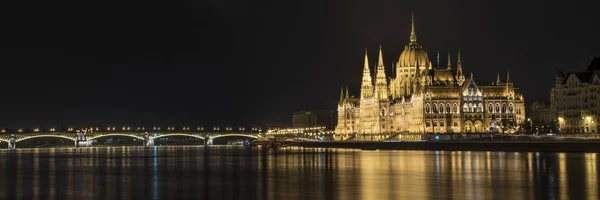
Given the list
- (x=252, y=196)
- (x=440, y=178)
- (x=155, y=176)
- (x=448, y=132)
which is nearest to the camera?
(x=252, y=196)

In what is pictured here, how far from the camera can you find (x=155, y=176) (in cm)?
7119

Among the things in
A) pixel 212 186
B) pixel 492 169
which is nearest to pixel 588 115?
pixel 492 169

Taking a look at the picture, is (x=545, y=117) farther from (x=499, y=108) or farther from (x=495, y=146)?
(x=495, y=146)

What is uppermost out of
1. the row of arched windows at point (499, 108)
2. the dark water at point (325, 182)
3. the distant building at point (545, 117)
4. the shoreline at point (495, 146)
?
the row of arched windows at point (499, 108)

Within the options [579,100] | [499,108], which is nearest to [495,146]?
[579,100]

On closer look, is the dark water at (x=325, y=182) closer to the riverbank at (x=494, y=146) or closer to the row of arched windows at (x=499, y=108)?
the riverbank at (x=494, y=146)

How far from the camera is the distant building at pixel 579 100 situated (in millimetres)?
156500

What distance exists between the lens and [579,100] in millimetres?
161125

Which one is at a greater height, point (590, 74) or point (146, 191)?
point (590, 74)

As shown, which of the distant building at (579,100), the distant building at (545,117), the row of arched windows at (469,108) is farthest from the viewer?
the row of arched windows at (469,108)

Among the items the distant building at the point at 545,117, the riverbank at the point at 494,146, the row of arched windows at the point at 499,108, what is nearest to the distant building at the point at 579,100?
the distant building at the point at 545,117

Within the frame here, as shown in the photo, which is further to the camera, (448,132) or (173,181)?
(448,132)

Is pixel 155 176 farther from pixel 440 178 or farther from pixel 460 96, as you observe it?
pixel 460 96

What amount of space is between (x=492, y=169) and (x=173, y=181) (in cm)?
2446
